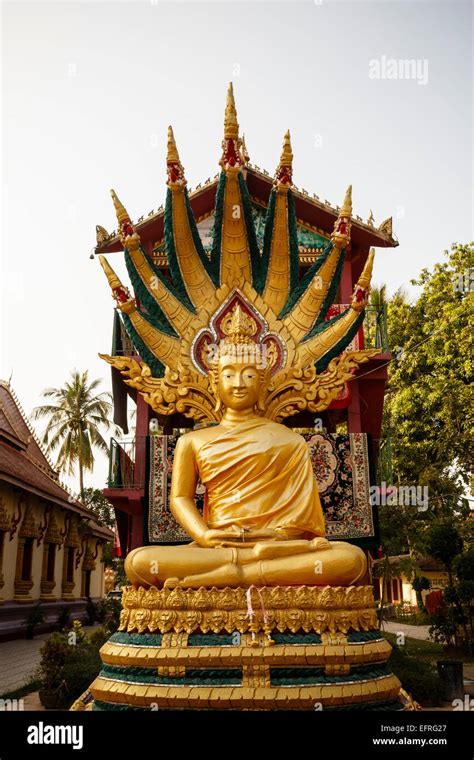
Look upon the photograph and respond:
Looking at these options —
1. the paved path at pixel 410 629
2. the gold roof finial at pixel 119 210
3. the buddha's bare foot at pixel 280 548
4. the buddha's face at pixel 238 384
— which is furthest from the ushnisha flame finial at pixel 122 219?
the paved path at pixel 410 629

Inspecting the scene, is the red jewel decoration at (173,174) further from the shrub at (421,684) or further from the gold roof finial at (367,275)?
the shrub at (421,684)

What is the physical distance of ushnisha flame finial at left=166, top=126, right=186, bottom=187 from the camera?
22.9 feet

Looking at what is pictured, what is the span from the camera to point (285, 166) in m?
7.24

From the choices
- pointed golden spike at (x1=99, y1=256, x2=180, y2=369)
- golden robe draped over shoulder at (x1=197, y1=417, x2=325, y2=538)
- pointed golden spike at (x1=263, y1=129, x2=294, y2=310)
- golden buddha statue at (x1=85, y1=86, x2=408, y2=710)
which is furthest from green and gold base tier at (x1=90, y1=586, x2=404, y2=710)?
pointed golden spike at (x1=263, y1=129, x2=294, y2=310)

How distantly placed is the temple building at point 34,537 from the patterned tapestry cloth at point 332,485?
741 cm

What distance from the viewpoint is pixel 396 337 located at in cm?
2108

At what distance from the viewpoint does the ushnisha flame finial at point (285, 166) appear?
23.4 feet

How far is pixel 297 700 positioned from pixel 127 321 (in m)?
4.34

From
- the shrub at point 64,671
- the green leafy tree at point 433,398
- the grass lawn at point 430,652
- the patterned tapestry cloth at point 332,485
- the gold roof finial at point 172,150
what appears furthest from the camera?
the green leafy tree at point 433,398

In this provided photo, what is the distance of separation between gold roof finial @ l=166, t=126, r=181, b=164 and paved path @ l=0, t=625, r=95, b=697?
7531mm

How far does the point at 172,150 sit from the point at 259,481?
3687mm

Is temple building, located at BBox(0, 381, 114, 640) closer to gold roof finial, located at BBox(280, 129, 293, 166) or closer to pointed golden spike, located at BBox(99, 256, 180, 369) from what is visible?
pointed golden spike, located at BBox(99, 256, 180, 369)

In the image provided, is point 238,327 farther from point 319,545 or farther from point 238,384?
point 319,545
